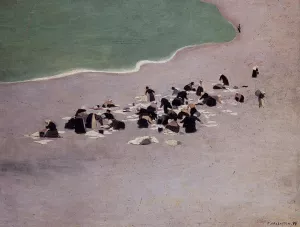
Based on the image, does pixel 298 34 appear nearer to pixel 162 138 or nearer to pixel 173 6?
pixel 173 6

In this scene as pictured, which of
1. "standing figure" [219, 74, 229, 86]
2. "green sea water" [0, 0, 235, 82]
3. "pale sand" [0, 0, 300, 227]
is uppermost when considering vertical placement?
"green sea water" [0, 0, 235, 82]

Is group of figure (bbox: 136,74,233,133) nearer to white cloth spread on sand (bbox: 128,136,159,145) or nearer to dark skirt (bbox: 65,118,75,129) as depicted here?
white cloth spread on sand (bbox: 128,136,159,145)

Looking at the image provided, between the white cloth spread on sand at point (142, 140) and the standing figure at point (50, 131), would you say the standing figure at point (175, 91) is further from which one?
the standing figure at point (50, 131)

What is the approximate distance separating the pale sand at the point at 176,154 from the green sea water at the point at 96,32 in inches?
1.7

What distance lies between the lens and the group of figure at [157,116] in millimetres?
1566

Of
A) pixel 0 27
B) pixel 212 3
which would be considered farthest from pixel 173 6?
pixel 0 27

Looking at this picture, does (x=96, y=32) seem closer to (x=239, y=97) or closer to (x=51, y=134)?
(x=51, y=134)

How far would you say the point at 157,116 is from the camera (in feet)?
5.20

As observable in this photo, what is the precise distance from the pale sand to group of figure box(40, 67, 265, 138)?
0.02 meters

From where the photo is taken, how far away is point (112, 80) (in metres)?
1.61

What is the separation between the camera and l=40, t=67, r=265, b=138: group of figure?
1566 millimetres

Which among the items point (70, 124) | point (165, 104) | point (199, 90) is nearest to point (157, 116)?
point (165, 104)

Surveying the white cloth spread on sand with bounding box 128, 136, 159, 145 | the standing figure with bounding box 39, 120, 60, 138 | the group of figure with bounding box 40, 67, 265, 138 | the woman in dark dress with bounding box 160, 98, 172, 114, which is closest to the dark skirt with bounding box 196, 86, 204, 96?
the group of figure with bounding box 40, 67, 265, 138

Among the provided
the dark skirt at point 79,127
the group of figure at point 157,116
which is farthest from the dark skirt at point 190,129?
the dark skirt at point 79,127
